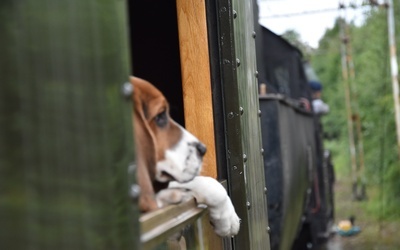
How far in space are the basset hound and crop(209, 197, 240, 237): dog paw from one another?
9.9 inches

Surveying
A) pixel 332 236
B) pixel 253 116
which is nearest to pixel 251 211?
pixel 253 116

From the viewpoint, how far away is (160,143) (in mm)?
2584

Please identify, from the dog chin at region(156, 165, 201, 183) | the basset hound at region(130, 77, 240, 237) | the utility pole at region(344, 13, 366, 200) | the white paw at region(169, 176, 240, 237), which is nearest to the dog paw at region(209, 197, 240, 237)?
the white paw at region(169, 176, 240, 237)

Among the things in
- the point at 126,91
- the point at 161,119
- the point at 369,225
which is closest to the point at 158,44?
the point at 161,119

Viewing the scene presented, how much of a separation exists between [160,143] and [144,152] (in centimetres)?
11

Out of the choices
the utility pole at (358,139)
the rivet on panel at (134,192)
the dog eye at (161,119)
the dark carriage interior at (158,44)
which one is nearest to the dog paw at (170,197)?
the dog eye at (161,119)

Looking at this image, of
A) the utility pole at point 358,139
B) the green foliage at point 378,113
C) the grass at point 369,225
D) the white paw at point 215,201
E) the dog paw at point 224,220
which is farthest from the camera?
the utility pole at point 358,139

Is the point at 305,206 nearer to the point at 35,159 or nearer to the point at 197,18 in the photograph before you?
the point at 197,18

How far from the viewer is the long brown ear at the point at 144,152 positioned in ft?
8.00

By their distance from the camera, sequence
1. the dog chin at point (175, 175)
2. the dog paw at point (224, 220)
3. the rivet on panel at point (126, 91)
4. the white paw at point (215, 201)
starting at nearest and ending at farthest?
1. the rivet on panel at point (126, 91)
2. the dog chin at point (175, 175)
3. the white paw at point (215, 201)
4. the dog paw at point (224, 220)

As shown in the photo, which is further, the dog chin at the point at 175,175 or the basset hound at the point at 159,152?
the dog chin at the point at 175,175

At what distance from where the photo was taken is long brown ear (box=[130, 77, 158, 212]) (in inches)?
96.0

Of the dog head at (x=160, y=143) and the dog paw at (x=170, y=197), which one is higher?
the dog head at (x=160, y=143)

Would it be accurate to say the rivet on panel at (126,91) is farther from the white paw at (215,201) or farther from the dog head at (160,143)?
the white paw at (215,201)
